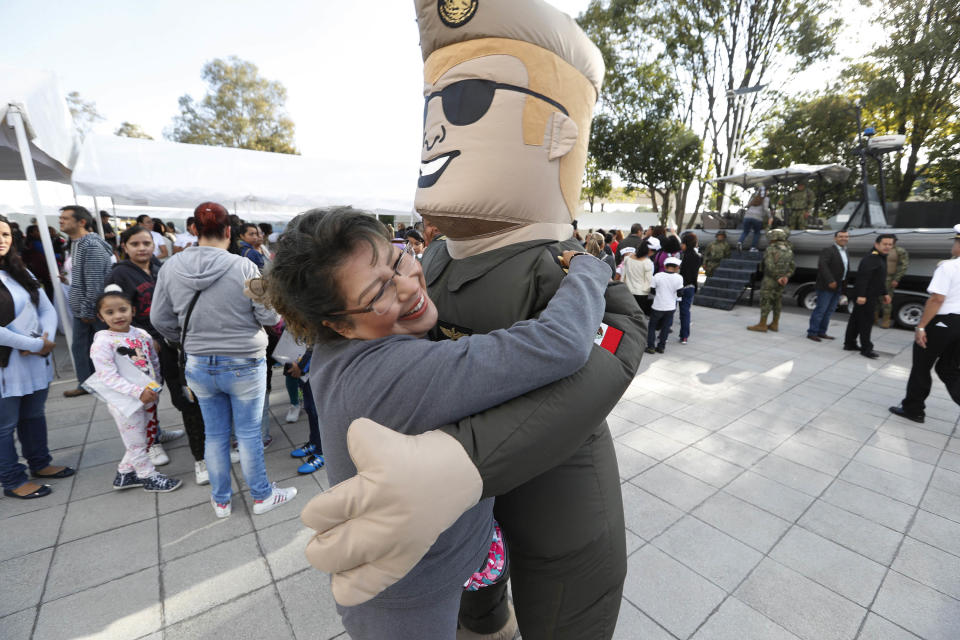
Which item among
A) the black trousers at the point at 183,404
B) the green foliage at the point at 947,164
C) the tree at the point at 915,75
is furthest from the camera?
the green foliage at the point at 947,164

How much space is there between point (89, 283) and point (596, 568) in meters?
4.94

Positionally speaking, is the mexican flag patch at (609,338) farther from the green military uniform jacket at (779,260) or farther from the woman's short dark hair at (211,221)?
the green military uniform jacket at (779,260)

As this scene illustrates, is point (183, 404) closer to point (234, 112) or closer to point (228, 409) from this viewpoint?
point (228, 409)

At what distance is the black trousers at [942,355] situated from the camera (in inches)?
148

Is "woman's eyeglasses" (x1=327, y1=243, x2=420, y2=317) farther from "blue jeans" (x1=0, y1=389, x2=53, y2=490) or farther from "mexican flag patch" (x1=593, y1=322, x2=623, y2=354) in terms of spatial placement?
"blue jeans" (x1=0, y1=389, x2=53, y2=490)

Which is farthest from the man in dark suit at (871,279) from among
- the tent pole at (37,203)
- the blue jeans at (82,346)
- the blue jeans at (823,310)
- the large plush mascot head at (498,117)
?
the tent pole at (37,203)

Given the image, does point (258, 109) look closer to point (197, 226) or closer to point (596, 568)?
point (197, 226)

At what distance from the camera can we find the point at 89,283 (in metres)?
3.94

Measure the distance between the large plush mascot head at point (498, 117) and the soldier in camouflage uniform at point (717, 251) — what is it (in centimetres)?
1123

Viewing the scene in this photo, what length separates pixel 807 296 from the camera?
403 inches

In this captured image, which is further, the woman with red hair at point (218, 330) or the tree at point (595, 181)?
the tree at point (595, 181)

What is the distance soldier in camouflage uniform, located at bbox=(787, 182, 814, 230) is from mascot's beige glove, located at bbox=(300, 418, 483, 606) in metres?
13.8

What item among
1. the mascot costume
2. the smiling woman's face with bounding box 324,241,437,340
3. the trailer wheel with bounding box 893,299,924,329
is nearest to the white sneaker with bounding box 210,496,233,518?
the mascot costume

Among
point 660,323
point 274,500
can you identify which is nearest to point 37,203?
point 274,500
